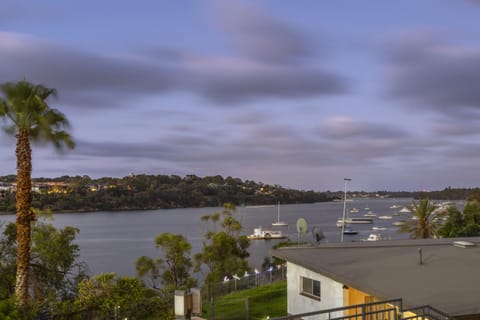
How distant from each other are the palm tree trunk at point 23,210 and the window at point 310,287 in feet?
37.0

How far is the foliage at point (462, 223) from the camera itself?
169ft

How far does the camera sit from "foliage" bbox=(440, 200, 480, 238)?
51.6 m

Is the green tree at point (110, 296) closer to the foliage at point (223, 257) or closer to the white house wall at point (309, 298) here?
the white house wall at point (309, 298)

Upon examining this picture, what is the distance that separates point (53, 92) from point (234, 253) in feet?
134

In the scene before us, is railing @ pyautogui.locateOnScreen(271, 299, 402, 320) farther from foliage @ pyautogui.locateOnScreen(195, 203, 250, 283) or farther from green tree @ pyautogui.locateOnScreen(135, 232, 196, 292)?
foliage @ pyautogui.locateOnScreen(195, 203, 250, 283)

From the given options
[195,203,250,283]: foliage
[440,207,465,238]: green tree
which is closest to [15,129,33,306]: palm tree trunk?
[195,203,250,283]: foliage

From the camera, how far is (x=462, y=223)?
178ft

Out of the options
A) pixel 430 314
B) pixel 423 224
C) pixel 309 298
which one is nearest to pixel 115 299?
pixel 309 298

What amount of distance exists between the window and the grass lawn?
810cm

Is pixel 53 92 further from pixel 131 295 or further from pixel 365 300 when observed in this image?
pixel 365 300

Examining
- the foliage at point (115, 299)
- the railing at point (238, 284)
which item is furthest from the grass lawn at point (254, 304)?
the foliage at point (115, 299)

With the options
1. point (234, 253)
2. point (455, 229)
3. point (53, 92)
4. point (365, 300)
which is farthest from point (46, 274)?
point (455, 229)

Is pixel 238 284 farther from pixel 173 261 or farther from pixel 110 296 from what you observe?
pixel 173 261

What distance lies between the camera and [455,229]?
52875mm
